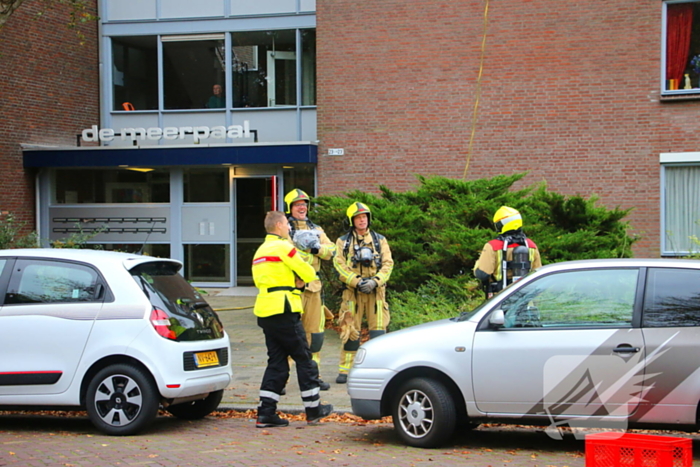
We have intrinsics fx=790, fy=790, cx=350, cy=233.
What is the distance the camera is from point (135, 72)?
19.2 metres

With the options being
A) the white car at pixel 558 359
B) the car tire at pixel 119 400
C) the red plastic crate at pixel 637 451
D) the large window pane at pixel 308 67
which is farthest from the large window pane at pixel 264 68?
the red plastic crate at pixel 637 451

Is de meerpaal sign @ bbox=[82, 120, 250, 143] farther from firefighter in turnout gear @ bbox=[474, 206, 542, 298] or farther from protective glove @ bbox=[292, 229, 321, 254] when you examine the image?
firefighter in turnout gear @ bbox=[474, 206, 542, 298]

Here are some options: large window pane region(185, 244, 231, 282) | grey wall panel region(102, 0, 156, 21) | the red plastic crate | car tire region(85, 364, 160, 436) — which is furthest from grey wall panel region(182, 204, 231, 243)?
the red plastic crate

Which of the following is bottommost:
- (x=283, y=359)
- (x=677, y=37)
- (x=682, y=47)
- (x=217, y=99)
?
(x=283, y=359)

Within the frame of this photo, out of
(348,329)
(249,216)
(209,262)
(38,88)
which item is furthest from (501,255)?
(38,88)

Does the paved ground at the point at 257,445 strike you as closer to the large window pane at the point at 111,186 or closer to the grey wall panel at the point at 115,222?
the grey wall panel at the point at 115,222

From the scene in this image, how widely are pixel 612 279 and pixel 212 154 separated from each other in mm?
12193

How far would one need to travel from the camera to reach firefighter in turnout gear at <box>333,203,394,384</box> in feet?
27.8

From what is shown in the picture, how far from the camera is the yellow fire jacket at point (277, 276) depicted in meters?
6.88

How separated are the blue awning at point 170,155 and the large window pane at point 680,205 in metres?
6.93

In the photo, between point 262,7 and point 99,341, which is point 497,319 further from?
point 262,7

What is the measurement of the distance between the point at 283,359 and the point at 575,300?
8.55ft

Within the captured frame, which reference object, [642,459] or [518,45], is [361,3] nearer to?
[518,45]

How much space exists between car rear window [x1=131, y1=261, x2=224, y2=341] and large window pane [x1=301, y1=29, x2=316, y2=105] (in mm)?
11127
